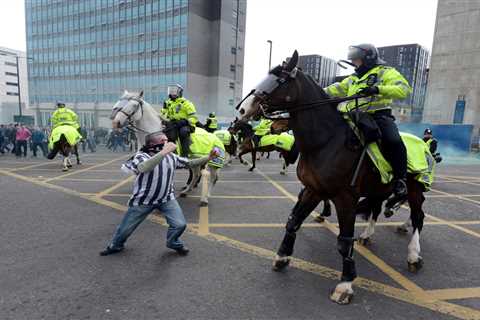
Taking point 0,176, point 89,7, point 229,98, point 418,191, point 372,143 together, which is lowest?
point 0,176

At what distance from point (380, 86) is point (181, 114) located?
171 inches

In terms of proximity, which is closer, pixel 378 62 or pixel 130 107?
pixel 378 62

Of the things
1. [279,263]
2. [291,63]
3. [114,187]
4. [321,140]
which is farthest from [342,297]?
[114,187]

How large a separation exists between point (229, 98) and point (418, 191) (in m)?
51.5

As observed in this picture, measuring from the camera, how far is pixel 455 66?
2759cm

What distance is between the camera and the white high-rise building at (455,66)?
26.3 m

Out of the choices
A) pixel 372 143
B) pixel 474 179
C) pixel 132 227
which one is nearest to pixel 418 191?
pixel 372 143

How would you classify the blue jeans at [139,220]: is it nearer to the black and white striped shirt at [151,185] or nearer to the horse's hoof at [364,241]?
the black and white striped shirt at [151,185]

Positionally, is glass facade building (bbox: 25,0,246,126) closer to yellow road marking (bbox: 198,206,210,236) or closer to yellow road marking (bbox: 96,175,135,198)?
yellow road marking (bbox: 96,175,135,198)

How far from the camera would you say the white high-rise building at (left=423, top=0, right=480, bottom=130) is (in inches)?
1035

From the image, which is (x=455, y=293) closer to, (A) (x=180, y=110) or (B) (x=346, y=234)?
(B) (x=346, y=234)

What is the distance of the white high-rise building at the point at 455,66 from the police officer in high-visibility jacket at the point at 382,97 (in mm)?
30935

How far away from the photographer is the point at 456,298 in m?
3.08

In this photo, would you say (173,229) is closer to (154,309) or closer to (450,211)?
(154,309)
